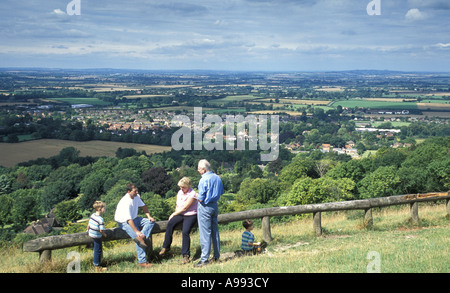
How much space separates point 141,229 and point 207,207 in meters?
1.27

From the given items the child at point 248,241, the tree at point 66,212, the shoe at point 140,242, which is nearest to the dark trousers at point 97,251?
the shoe at point 140,242

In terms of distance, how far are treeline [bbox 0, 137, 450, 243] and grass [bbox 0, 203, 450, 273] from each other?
1581 cm

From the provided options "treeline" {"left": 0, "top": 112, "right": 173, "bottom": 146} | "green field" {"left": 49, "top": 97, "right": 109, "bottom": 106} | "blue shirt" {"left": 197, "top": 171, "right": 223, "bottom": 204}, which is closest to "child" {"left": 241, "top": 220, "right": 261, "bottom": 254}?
"blue shirt" {"left": 197, "top": 171, "right": 223, "bottom": 204}

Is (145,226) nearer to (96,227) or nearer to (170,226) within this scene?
(170,226)

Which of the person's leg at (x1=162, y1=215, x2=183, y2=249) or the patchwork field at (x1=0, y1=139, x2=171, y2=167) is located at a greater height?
the person's leg at (x1=162, y1=215, x2=183, y2=249)

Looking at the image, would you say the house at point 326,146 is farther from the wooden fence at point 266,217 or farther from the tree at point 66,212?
the wooden fence at point 266,217

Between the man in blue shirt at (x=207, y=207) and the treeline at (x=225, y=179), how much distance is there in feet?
63.7

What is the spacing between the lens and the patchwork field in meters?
68.7

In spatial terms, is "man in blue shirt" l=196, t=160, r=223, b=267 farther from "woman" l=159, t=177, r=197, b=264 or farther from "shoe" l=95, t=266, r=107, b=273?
"shoe" l=95, t=266, r=107, b=273

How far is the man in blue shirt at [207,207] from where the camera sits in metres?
6.66

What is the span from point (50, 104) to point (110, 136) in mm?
51809

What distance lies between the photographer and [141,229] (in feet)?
23.4
